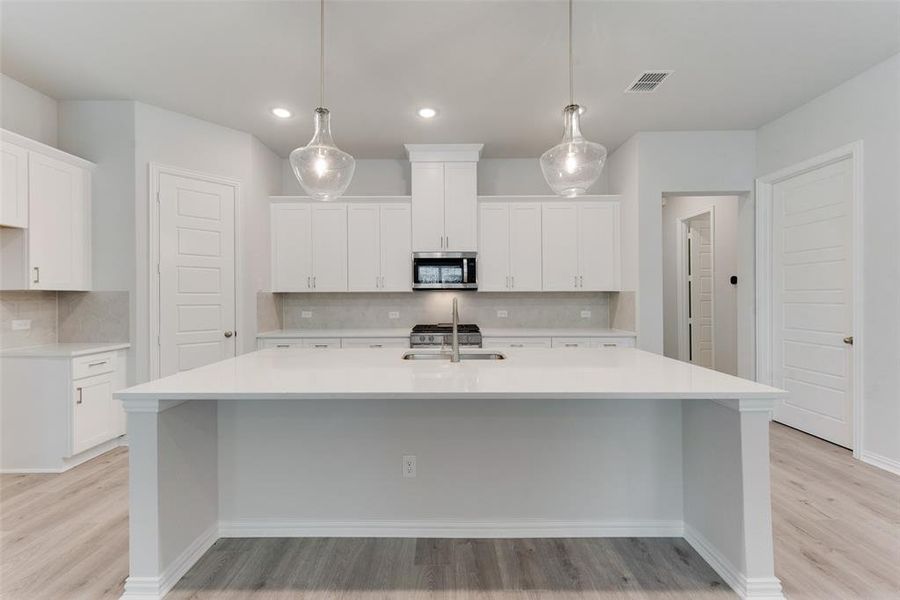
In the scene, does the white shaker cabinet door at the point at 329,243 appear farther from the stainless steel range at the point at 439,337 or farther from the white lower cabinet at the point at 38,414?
the white lower cabinet at the point at 38,414

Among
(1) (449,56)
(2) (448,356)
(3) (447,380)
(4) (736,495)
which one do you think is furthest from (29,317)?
(4) (736,495)

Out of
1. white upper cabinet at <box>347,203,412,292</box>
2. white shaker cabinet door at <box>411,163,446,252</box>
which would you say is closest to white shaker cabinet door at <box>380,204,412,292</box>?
white upper cabinet at <box>347,203,412,292</box>

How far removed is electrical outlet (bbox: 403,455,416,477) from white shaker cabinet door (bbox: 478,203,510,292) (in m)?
2.78

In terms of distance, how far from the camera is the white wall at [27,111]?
3215 millimetres

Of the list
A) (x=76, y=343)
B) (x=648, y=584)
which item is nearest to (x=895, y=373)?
(x=648, y=584)

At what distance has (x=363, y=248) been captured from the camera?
4793 millimetres

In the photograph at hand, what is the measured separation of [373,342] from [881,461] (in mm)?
4052

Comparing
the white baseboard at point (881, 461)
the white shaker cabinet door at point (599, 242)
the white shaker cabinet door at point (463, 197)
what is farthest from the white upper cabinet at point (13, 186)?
the white baseboard at point (881, 461)

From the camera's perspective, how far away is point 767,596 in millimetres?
1722

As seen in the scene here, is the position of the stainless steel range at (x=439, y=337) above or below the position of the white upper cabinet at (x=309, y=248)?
below

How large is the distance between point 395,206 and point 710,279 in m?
4.05

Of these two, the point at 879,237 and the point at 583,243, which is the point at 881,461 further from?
the point at 583,243

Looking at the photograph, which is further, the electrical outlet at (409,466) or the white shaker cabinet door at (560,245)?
the white shaker cabinet door at (560,245)

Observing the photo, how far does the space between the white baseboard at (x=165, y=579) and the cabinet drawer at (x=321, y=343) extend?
249cm
